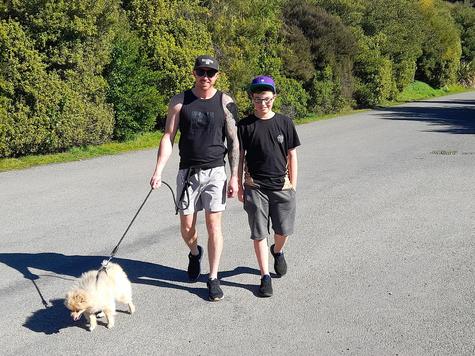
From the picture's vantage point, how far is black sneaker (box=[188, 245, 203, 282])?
5.14 m

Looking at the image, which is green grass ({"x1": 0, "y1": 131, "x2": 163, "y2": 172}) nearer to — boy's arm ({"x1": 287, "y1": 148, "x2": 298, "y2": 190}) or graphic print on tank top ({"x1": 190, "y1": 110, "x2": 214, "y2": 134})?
graphic print on tank top ({"x1": 190, "y1": 110, "x2": 214, "y2": 134})

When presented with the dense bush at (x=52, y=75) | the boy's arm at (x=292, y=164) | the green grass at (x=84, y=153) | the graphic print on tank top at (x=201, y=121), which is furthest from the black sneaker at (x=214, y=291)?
the dense bush at (x=52, y=75)

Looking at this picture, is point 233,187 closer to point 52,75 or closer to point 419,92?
point 52,75

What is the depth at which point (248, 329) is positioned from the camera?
165 inches

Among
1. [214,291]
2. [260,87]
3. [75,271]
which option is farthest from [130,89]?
[214,291]

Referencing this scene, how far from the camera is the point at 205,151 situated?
4.74 meters

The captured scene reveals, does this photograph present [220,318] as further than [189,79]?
No

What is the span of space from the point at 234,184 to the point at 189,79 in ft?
38.8

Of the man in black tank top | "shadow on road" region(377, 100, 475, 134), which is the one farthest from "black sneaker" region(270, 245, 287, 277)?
"shadow on road" region(377, 100, 475, 134)

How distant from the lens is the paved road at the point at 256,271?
13.3 ft

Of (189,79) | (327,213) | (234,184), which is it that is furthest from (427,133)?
(234,184)

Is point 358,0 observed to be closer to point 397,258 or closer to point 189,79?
point 189,79

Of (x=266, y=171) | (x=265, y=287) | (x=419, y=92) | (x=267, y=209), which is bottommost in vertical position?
(x=419, y=92)

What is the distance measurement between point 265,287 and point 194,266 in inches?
29.8
